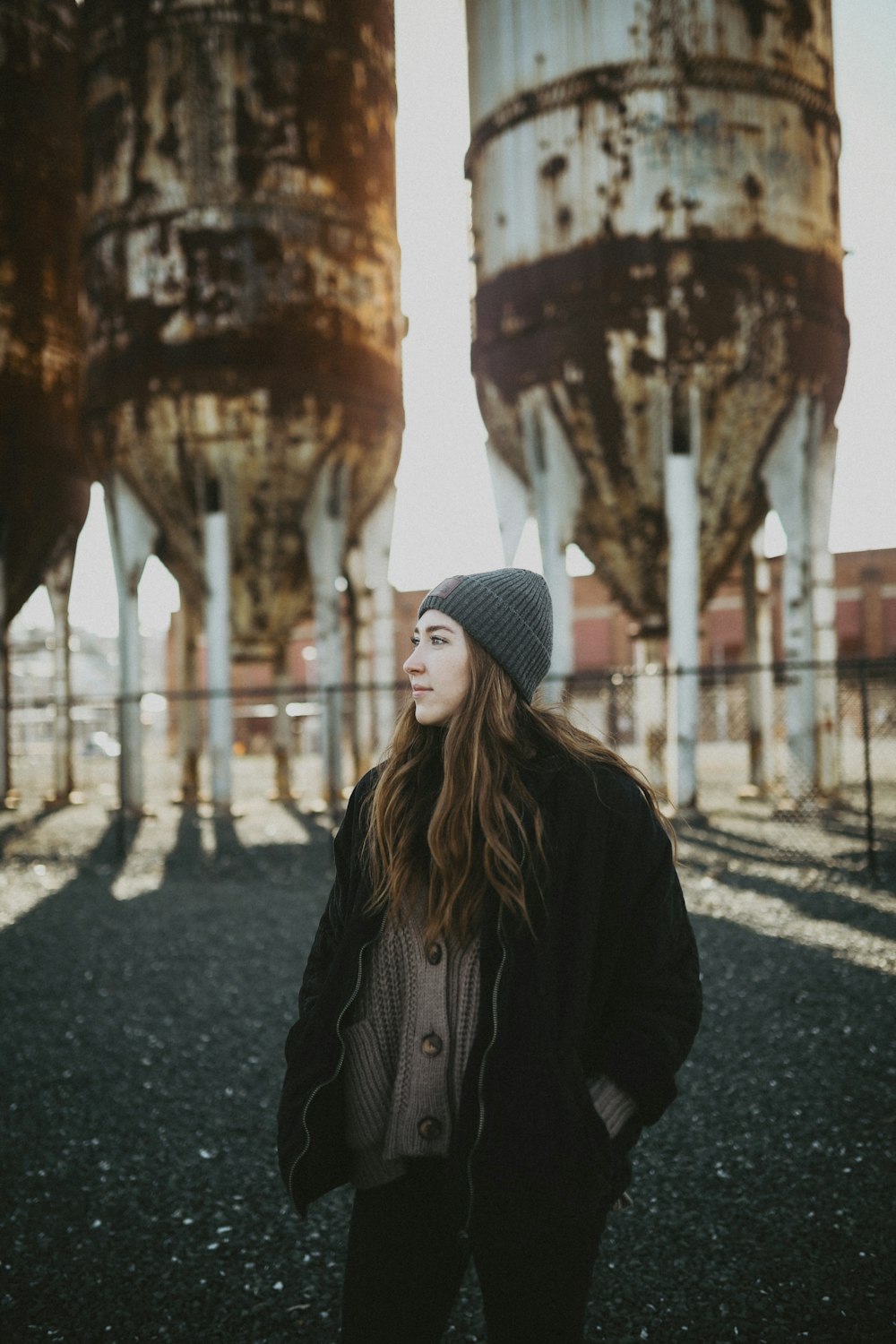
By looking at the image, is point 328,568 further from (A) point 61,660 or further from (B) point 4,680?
(B) point 4,680

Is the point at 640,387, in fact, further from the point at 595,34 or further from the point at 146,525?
the point at 146,525

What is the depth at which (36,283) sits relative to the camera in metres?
15.2

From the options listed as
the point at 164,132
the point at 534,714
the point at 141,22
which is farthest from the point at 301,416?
the point at 534,714

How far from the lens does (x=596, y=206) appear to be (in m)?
11.0

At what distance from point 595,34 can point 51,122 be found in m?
9.58

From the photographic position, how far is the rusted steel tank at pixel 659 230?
35.6 ft

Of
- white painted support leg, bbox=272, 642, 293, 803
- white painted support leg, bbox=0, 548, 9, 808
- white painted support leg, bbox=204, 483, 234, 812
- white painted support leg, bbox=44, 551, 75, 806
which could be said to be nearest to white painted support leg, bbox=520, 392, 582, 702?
white painted support leg, bbox=204, 483, 234, 812

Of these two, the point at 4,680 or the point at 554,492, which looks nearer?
the point at 554,492

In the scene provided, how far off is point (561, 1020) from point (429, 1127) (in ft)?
0.97

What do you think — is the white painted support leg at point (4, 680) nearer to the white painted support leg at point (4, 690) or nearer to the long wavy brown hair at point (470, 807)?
the white painted support leg at point (4, 690)

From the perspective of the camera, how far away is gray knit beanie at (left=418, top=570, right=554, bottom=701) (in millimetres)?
1779

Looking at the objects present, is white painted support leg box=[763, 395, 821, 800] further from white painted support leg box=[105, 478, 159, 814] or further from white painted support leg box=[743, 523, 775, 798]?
white painted support leg box=[105, 478, 159, 814]

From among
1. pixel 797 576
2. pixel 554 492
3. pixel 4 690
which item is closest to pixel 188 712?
pixel 4 690

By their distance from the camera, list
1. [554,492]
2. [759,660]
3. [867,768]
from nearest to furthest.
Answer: [867,768] → [554,492] → [759,660]
